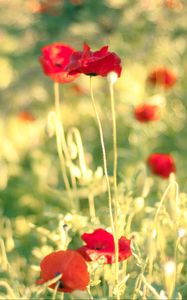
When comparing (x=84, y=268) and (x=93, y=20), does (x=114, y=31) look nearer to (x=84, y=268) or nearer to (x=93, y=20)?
(x=93, y=20)

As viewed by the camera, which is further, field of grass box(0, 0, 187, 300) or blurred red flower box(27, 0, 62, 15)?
blurred red flower box(27, 0, 62, 15)

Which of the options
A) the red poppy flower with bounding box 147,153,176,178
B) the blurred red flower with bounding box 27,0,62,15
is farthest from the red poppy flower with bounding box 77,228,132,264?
the blurred red flower with bounding box 27,0,62,15

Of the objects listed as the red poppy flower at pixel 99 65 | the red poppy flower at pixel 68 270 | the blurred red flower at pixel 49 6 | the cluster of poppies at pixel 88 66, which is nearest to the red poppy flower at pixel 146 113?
the cluster of poppies at pixel 88 66

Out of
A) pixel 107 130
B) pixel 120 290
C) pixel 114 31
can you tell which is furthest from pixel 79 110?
pixel 120 290

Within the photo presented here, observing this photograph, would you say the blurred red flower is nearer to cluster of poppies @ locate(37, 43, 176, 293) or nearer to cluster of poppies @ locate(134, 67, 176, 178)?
cluster of poppies @ locate(134, 67, 176, 178)

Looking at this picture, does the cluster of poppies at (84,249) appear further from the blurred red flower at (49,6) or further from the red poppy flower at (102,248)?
the blurred red flower at (49,6)

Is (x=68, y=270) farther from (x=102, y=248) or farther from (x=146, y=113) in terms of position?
(x=146, y=113)

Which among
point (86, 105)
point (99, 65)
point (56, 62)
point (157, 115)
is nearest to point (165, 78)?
point (157, 115)
